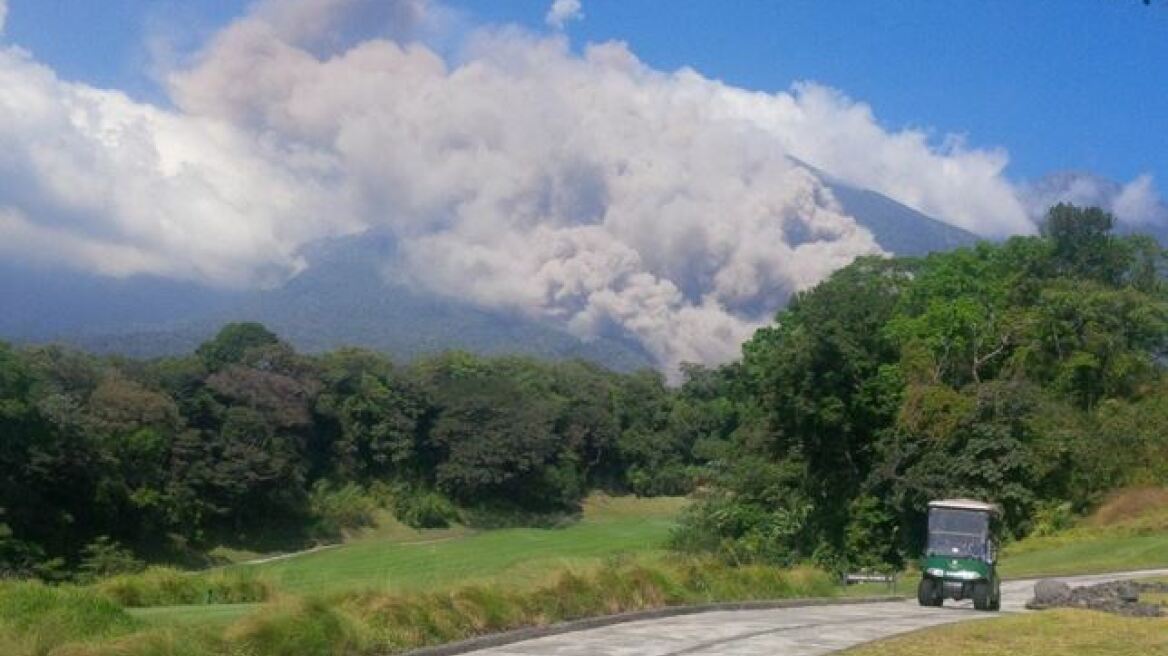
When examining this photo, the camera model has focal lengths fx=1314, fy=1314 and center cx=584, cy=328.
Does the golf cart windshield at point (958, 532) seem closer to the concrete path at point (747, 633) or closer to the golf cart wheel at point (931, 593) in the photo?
the golf cart wheel at point (931, 593)

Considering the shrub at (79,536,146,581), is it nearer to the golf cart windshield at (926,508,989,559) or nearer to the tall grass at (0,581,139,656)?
the golf cart windshield at (926,508,989,559)

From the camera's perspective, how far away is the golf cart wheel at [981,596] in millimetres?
24547

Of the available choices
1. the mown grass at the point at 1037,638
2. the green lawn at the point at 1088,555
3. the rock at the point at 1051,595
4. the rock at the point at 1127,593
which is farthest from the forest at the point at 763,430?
the mown grass at the point at 1037,638

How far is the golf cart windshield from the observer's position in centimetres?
2528

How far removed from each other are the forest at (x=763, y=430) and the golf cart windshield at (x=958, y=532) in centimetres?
615

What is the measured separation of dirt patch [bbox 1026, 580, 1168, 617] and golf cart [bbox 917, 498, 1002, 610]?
889 mm

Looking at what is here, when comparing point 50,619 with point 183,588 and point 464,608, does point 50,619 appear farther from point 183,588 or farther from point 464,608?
point 183,588

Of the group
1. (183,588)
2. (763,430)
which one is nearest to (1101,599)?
(183,588)

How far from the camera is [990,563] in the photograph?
82.1 feet

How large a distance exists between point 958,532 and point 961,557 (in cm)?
61

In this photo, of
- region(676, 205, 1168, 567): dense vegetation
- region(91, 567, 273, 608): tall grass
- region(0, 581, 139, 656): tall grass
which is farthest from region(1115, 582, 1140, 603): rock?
region(676, 205, 1168, 567): dense vegetation

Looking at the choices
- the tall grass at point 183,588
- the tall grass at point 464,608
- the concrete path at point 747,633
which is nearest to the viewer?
the tall grass at point 464,608

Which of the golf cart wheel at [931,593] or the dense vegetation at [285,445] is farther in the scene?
the dense vegetation at [285,445]

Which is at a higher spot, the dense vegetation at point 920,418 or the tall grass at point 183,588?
the dense vegetation at point 920,418
